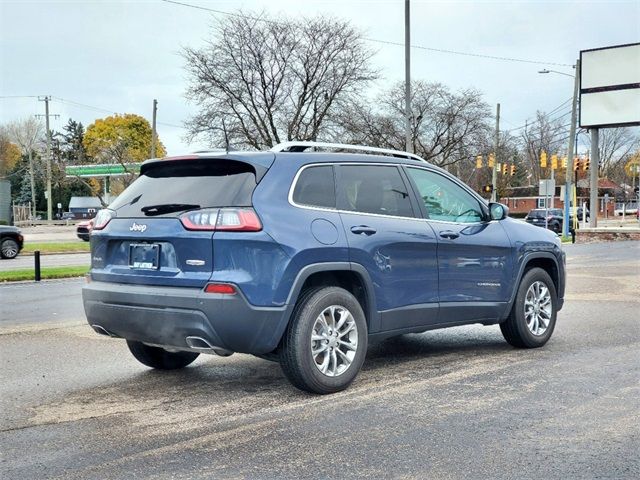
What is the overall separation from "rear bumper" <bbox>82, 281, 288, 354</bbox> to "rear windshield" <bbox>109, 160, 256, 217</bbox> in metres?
0.62

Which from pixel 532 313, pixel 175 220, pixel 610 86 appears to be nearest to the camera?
pixel 175 220

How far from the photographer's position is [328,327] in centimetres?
535

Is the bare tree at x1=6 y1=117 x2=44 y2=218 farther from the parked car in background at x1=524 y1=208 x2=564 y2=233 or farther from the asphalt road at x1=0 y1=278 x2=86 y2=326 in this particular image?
the asphalt road at x1=0 y1=278 x2=86 y2=326

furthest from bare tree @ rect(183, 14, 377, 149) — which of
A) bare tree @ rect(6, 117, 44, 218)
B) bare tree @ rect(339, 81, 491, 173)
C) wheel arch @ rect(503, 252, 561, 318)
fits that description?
bare tree @ rect(6, 117, 44, 218)

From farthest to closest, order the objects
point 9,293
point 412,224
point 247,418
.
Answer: point 9,293 < point 412,224 < point 247,418

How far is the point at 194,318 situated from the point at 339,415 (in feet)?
3.87

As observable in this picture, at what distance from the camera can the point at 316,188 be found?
18.2ft

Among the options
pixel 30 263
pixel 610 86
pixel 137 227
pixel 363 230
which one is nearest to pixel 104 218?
pixel 137 227

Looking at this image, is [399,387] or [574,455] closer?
[574,455]

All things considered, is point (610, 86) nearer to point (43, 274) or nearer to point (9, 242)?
point (9, 242)

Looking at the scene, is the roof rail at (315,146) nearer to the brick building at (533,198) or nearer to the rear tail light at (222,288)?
the rear tail light at (222,288)

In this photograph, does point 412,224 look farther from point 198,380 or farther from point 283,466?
point 283,466

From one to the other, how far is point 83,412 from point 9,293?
9073 millimetres

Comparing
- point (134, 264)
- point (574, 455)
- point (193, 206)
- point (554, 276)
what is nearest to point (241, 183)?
point (193, 206)
